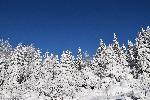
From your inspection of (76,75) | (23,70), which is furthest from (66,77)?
(23,70)

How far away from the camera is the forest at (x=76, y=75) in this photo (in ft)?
176

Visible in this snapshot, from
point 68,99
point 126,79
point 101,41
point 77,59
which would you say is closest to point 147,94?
point 68,99

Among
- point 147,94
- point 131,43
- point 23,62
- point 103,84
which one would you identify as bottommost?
point 147,94

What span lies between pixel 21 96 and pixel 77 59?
29.1 metres

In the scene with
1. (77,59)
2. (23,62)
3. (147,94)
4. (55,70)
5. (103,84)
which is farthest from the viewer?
(77,59)

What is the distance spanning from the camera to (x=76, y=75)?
207ft

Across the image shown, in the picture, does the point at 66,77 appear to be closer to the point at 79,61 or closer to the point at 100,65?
the point at 100,65

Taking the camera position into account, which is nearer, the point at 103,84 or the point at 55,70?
the point at 55,70

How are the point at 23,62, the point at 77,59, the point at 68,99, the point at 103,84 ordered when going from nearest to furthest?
the point at 68,99 → the point at 103,84 → the point at 23,62 → the point at 77,59

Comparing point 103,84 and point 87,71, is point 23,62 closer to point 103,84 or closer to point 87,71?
point 87,71

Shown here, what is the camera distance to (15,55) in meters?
71.1

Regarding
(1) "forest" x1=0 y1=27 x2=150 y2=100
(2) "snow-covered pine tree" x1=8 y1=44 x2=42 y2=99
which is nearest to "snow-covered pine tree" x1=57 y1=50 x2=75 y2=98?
(1) "forest" x1=0 y1=27 x2=150 y2=100

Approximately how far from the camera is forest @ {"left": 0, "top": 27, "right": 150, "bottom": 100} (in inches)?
2112

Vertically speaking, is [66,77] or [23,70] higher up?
[23,70]
